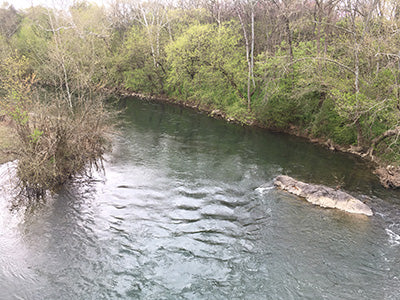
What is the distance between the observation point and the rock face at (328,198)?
13663 mm

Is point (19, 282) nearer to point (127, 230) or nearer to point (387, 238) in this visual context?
point (127, 230)

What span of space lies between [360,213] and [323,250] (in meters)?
3.80

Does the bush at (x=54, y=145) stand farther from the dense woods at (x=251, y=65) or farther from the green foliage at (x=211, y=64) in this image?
the green foliage at (x=211, y=64)

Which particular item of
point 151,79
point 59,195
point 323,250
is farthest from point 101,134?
point 151,79

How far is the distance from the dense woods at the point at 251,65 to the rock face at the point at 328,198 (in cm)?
462

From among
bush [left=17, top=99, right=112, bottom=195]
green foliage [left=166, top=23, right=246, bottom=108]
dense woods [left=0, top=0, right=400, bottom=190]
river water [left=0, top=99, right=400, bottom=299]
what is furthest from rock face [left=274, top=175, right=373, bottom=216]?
green foliage [left=166, top=23, right=246, bottom=108]

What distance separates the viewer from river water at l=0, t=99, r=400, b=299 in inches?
367

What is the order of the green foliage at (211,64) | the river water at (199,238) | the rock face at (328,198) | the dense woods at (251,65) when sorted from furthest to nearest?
the green foliage at (211,64)
the dense woods at (251,65)
the rock face at (328,198)
the river water at (199,238)

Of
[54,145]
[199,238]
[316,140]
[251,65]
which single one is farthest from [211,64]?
[199,238]

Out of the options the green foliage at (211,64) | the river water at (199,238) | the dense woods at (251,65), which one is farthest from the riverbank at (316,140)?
the green foliage at (211,64)

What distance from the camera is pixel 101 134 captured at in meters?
17.4

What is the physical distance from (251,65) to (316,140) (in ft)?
35.8

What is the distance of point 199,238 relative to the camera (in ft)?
38.7

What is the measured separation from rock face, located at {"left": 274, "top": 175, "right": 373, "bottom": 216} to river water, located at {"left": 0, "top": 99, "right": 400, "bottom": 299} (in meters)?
0.52
